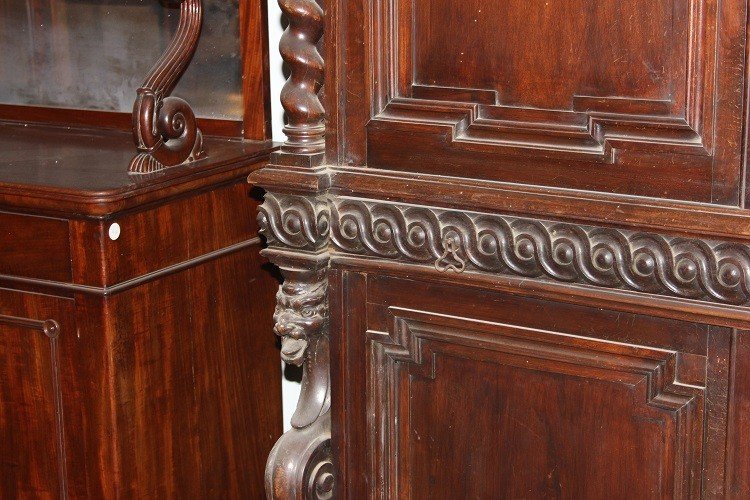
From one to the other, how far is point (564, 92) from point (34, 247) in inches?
36.6

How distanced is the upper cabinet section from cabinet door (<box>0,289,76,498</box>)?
25.6 inches

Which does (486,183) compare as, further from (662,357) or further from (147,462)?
(147,462)

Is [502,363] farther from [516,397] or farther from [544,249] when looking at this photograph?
[544,249]

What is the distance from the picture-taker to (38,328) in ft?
6.31

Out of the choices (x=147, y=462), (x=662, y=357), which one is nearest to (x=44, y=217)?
(x=147, y=462)

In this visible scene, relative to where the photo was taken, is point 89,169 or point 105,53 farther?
point 105,53

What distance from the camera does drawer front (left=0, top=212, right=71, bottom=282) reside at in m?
1.86

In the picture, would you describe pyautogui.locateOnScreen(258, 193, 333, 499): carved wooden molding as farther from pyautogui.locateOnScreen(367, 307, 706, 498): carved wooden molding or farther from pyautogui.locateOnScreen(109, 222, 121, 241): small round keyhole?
pyautogui.locateOnScreen(109, 222, 121, 241): small round keyhole

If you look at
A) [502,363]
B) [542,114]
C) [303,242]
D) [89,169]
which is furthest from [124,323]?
[542,114]

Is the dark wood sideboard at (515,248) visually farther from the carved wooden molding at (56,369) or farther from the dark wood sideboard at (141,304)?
the carved wooden molding at (56,369)

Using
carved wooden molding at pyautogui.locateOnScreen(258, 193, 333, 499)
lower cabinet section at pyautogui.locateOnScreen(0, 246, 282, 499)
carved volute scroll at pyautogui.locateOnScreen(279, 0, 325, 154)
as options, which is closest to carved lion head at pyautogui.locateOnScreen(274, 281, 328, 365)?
carved wooden molding at pyautogui.locateOnScreen(258, 193, 333, 499)

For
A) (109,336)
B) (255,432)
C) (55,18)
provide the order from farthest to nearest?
(55,18) < (255,432) < (109,336)

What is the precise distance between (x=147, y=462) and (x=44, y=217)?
17.9 inches

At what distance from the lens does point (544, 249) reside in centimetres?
150
